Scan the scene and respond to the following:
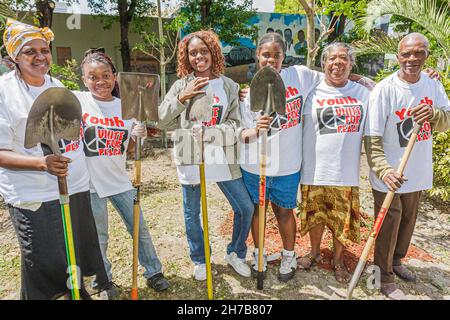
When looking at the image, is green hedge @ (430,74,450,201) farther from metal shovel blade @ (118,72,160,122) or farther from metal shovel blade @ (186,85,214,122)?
metal shovel blade @ (118,72,160,122)

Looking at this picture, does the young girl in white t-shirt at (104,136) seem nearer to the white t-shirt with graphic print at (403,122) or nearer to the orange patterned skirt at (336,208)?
the orange patterned skirt at (336,208)

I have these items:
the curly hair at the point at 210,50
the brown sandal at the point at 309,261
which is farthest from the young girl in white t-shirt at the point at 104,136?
the brown sandal at the point at 309,261

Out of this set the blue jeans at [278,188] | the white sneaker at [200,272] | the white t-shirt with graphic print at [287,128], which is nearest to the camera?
the white t-shirt with graphic print at [287,128]

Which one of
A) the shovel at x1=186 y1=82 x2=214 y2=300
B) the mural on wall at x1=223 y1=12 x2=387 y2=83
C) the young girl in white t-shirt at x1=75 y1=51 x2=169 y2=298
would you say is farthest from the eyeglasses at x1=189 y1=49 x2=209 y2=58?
the mural on wall at x1=223 y1=12 x2=387 y2=83

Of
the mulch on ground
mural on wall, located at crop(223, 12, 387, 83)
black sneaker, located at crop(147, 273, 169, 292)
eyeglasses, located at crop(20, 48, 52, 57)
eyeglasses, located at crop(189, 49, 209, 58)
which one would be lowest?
the mulch on ground

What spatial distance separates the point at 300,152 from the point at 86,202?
175 cm

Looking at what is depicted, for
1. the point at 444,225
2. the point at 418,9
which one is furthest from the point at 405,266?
the point at 418,9

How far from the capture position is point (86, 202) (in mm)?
2514

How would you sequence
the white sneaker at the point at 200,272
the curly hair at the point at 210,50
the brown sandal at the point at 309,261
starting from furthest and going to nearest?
the brown sandal at the point at 309,261
the white sneaker at the point at 200,272
the curly hair at the point at 210,50

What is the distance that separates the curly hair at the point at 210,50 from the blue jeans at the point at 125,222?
3.58 ft

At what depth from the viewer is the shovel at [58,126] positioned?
2.05 meters

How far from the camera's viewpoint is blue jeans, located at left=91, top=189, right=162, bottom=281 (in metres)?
2.70

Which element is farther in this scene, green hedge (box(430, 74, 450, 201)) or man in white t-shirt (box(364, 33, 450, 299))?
green hedge (box(430, 74, 450, 201))

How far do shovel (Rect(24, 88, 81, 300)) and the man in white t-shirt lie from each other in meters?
2.19
